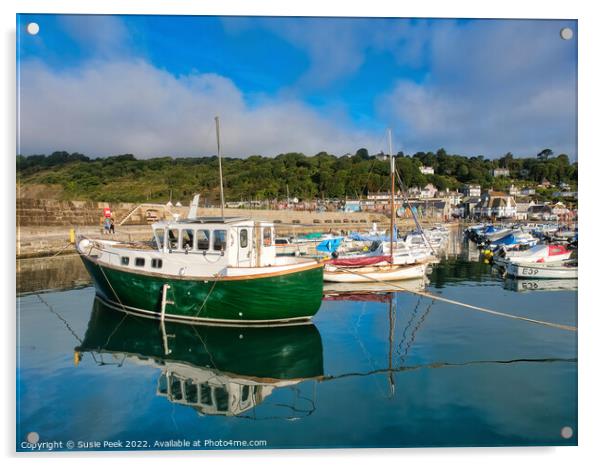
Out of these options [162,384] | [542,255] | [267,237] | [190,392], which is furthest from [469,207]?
[190,392]

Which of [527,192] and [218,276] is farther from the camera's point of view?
[527,192]

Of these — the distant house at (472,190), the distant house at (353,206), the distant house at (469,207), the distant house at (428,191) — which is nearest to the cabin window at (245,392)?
the distant house at (353,206)

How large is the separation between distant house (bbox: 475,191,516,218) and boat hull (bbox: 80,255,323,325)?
71836 millimetres

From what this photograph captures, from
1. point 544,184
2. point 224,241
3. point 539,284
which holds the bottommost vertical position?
point 539,284

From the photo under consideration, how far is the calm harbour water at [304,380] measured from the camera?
206 inches

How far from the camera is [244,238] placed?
1030cm

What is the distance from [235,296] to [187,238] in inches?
81.4

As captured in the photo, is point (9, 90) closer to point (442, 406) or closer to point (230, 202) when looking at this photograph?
point (442, 406)

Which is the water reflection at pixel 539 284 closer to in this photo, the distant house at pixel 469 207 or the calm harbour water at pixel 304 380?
the calm harbour water at pixel 304 380

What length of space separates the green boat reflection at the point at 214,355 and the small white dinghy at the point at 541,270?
12369 millimetres

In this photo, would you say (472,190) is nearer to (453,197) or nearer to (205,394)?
(453,197)

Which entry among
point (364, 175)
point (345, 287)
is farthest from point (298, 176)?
point (345, 287)

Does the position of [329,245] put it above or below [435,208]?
below

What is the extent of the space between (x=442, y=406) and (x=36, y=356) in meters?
6.91
